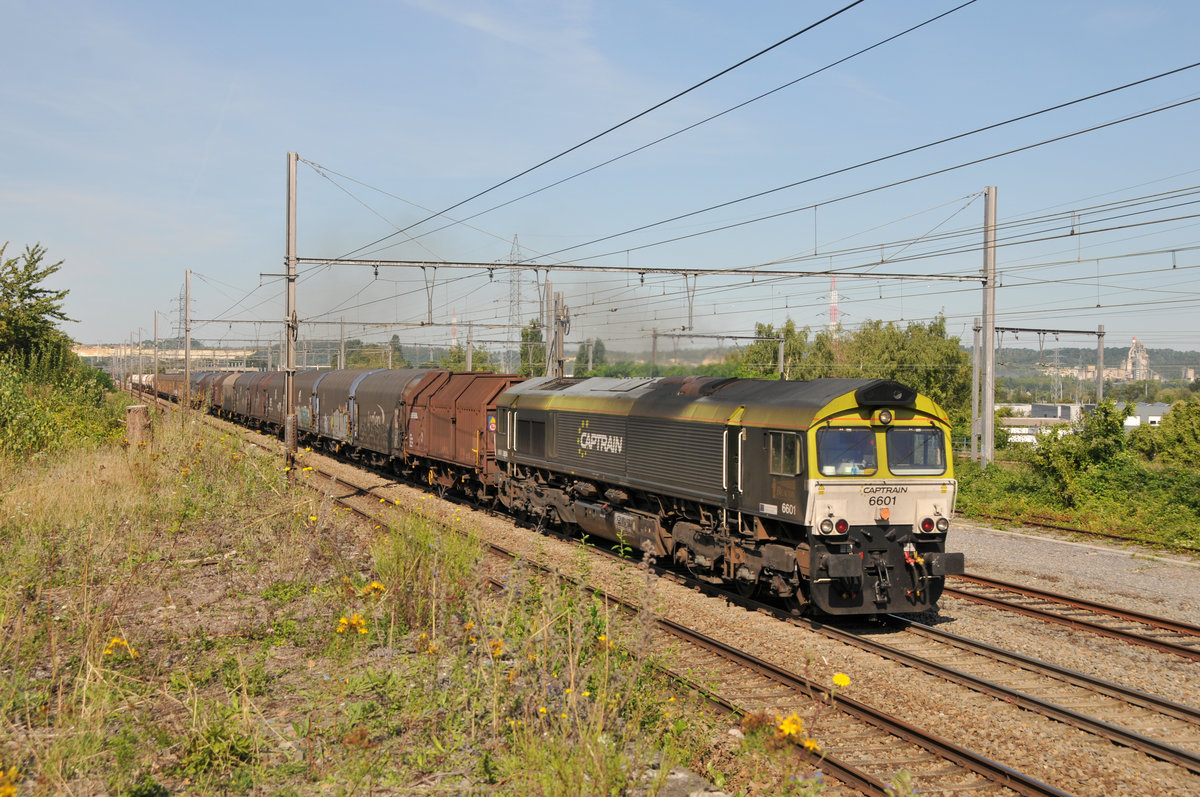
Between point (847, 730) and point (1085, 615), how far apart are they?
249 inches

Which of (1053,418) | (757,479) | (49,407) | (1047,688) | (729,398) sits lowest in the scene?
(1053,418)

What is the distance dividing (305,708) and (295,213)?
15.0 meters

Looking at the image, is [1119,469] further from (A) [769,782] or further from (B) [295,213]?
(B) [295,213]

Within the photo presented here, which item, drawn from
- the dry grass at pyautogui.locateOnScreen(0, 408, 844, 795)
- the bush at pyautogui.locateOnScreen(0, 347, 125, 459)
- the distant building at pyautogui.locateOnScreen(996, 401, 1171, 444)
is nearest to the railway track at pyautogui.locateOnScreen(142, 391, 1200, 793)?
the dry grass at pyautogui.locateOnScreen(0, 408, 844, 795)

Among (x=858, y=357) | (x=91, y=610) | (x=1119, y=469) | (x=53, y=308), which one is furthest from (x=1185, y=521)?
(x=858, y=357)

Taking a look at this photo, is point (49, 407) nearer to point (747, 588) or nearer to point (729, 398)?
point (729, 398)

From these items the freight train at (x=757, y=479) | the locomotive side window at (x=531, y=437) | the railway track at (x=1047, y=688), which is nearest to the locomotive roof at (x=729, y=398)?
the freight train at (x=757, y=479)

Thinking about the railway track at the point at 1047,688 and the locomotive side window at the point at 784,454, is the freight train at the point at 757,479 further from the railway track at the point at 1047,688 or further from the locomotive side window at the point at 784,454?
the railway track at the point at 1047,688

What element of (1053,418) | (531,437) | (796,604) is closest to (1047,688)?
(796,604)

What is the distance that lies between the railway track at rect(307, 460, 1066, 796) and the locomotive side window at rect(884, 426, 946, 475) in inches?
132

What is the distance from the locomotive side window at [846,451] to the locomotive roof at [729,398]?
0.29 meters

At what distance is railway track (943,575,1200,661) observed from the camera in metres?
10.7

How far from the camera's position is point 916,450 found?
1120cm

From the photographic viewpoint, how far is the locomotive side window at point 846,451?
34.8 ft
